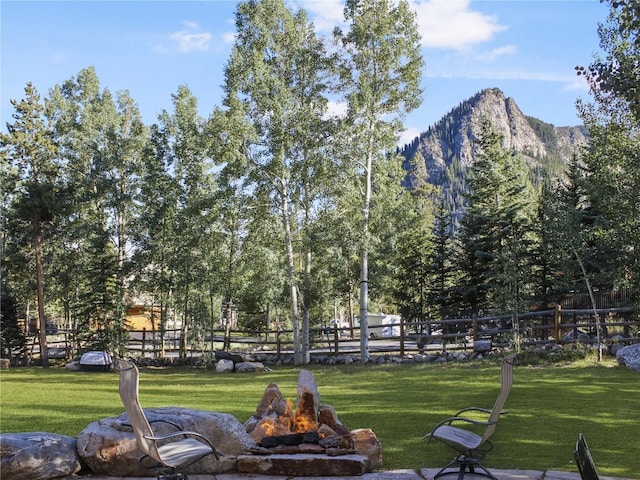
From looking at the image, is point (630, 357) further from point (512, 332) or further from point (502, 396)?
point (502, 396)

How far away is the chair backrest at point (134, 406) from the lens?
459cm

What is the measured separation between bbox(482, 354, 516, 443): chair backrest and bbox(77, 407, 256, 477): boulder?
7.32 feet

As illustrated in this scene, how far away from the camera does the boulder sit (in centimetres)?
554

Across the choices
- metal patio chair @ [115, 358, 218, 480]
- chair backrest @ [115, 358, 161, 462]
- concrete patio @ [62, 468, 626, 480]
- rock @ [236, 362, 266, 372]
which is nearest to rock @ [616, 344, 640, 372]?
concrete patio @ [62, 468, 626, 480]

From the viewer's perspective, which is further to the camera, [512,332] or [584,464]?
[512,332]

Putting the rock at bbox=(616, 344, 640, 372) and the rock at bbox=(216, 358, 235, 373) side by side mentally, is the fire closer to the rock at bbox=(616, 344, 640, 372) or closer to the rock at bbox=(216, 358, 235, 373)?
the rock at bbox=(616, 344, 640, 372)

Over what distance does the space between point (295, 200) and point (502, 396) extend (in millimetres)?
16359

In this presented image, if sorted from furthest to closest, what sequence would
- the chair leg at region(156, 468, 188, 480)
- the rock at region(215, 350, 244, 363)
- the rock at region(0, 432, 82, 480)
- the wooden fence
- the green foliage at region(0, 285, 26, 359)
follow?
the green foliage at region(0, 285, 26, 359)
the rock at region(215, 350, 244, 363)
the wooden fence
the rock at region(0, 432, 82, 480)
the chair leg at region(156, 468, 188, 480)

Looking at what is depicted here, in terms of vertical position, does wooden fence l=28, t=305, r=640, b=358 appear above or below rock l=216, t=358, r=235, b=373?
above

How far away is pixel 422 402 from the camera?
406 inches

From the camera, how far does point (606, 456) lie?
6336mm

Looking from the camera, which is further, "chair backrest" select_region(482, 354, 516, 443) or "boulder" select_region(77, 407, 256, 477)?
"boulder" select_region(77, 407, 256, 477)

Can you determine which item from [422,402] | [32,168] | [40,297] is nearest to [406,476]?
[422,402]

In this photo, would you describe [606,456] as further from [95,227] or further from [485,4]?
[95,227]
